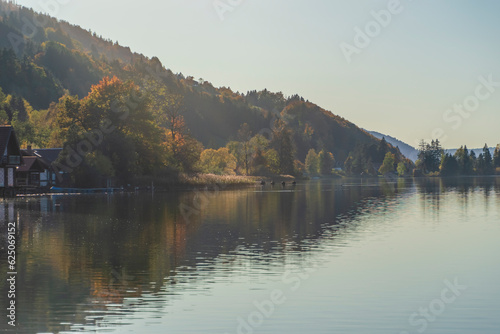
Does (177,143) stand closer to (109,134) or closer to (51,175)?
(109,134)

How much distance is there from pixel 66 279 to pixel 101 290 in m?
2.55

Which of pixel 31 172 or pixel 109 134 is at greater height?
pixel 109 134

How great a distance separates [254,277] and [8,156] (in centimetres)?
6527

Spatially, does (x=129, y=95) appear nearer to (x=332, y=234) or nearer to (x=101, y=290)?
(x=332, y=234)

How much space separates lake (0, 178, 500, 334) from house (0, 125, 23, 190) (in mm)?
38242

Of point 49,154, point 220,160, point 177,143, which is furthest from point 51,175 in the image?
point 220,160

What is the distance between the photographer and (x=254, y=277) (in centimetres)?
2247

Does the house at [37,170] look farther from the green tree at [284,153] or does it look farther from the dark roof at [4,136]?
the green tree at [284,153]

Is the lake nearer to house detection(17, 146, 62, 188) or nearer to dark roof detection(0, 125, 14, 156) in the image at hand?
dark roof detection(0, 125, 14, 156)

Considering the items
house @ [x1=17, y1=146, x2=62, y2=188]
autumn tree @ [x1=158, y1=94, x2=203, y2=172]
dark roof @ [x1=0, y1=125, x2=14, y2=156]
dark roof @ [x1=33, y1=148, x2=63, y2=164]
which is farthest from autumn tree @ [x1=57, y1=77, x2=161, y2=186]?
dark roof @ [x1=0, y1=125, x2=14, y2=156]

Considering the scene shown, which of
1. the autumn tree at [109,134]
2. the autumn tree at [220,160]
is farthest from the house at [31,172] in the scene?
the autumn tree at [220,160]

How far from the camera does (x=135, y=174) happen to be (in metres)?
100

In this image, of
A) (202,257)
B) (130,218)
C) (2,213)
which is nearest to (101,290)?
(202,257)

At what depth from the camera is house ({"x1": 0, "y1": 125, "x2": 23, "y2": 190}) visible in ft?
253
